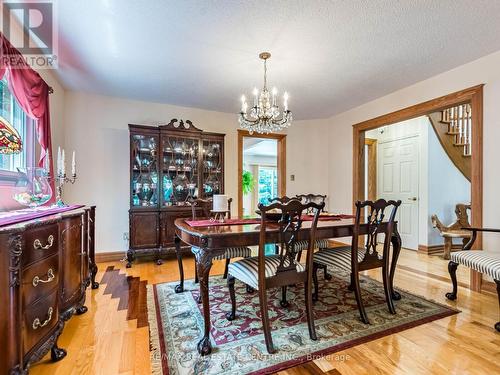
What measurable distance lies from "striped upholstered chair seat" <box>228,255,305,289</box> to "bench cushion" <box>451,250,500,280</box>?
4.76 feet

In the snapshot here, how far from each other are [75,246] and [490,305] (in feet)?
11.8

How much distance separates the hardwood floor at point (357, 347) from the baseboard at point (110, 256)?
130 centimetres

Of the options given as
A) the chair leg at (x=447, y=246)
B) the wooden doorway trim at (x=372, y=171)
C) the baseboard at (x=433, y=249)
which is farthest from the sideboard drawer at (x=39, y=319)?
the wooden doorway trim at (x=372, y=171)

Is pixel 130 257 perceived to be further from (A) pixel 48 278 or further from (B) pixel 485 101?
(B) pixel 485 101

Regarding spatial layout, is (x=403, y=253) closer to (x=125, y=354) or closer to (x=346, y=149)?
(x=346, y=149)

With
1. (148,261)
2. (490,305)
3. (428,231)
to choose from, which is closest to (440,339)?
(490,305)

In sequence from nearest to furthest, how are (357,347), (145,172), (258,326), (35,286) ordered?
(35,286), (357,347), (258,326), (145,172)

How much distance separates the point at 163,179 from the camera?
371 cm

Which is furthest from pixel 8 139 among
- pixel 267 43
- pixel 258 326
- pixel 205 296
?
pixel 267 43

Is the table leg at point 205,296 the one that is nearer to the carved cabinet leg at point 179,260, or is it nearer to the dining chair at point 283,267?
the dining chair at point 283,267

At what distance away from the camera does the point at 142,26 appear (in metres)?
2.08

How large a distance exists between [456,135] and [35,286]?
19.0ft

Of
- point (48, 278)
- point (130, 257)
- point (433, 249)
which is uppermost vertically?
point (48, 278)

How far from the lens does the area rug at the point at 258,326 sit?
4.83 feet
